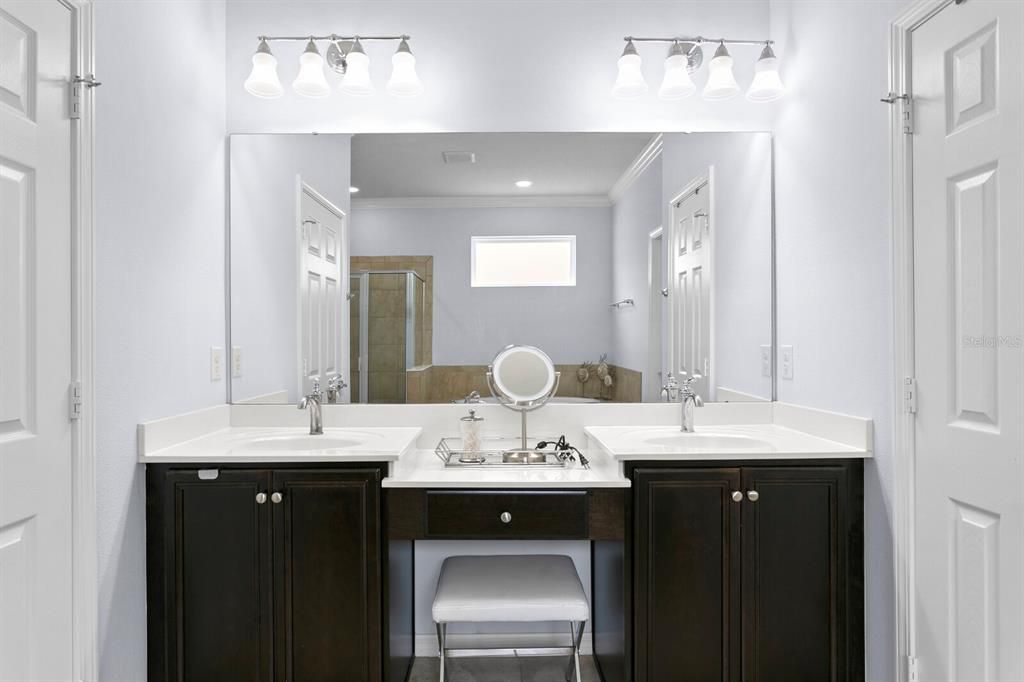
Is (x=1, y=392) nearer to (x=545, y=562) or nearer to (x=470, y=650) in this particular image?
(x=545, y=562)

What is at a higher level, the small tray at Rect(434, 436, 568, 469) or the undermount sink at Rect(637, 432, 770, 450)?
the undermount sink at Rect(637, 432, 770, 450)

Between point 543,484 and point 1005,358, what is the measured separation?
1.15 meters

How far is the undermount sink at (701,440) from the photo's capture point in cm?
224

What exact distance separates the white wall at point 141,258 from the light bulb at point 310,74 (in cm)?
34

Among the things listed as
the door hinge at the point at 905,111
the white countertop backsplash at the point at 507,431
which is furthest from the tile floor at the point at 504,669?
the door hinge at the point at 905,111

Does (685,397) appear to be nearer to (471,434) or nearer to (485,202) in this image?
(471,434)

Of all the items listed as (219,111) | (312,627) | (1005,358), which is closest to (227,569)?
(312,627)

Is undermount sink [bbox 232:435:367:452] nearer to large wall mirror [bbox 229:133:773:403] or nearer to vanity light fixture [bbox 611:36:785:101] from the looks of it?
large wall mirror [bbox 229:133:773:403]

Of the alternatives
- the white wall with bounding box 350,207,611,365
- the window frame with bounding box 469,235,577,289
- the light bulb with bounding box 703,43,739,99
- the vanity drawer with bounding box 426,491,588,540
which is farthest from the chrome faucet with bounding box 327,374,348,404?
the light bulb with bounding box 703,43,739,99

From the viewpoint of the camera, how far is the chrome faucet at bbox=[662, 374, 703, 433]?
7.79 feet

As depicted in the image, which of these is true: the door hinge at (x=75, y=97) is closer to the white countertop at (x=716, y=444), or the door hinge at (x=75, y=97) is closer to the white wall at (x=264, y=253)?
the white wall at (x=264, y=253)

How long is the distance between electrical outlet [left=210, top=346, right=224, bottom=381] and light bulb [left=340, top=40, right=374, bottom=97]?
1.04 metres

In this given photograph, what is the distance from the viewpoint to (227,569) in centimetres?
193

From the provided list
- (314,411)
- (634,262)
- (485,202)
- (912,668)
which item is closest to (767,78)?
(634,262)
